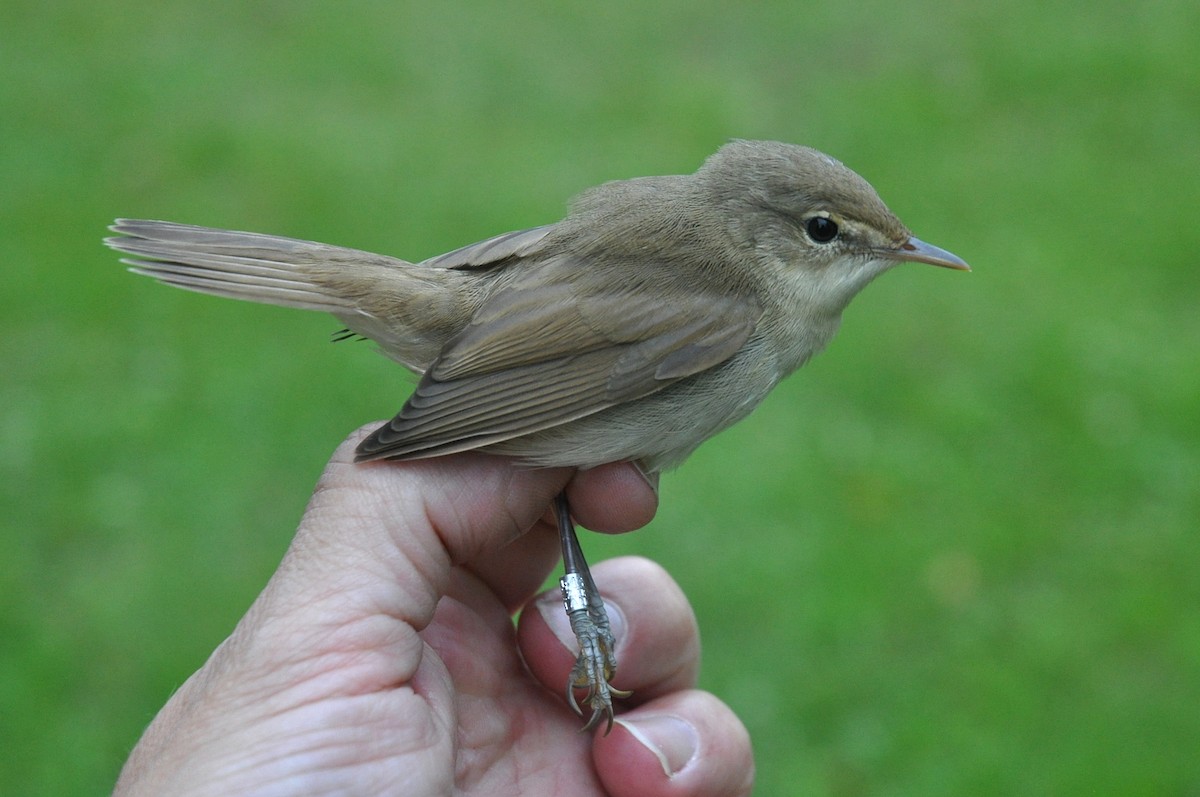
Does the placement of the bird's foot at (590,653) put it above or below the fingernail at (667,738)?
above

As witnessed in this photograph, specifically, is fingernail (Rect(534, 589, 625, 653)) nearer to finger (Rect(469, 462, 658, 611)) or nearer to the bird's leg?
the bird's leg

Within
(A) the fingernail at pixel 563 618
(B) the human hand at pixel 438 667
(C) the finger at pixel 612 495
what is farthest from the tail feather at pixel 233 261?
(A) the fingernail at pixel 563 618

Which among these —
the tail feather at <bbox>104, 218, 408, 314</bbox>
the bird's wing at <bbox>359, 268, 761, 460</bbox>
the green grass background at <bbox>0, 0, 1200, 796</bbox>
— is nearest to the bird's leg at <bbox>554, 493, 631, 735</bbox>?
the bird's wing at <bbox>359, 268, 761, 460</bbox>

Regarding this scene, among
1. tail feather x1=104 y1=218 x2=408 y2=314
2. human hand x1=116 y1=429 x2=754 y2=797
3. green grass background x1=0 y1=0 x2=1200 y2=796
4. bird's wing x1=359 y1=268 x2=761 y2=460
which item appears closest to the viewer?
human hand x1=116 y1=429 x2=754 y2=797

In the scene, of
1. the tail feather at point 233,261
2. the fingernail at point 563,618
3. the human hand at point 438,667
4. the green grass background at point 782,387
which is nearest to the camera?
the human hand at point 438,667

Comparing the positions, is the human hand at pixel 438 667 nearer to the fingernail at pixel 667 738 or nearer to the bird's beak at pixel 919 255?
the fingernail at pixel 667 738

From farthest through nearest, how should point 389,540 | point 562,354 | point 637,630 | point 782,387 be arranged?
point 782,387, point 637,630, point 562,354, point 389,540

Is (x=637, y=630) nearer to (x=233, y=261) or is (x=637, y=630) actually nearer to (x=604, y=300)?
(x=604, y=300)

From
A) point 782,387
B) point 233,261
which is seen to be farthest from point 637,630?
point 782,387
